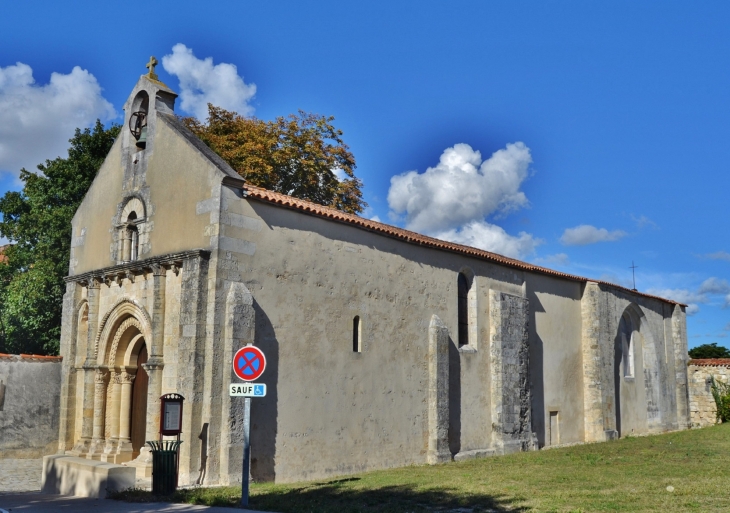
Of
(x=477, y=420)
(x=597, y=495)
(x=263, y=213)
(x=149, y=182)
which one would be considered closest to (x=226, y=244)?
(x=263, y=213)

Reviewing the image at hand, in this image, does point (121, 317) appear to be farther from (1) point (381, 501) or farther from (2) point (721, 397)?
(2) point (721, 397)

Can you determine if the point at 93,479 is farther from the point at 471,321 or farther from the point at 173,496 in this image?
the point at 471,321

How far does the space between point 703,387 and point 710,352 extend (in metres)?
26.1

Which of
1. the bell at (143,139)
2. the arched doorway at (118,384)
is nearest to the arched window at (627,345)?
the arched doorway at (118,384)

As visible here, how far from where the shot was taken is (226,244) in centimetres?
1482

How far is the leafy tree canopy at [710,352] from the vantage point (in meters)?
54.2

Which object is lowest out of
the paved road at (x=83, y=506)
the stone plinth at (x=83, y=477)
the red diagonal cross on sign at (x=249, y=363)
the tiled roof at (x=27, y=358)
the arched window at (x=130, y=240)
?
the paved road at (x=83, y=506)

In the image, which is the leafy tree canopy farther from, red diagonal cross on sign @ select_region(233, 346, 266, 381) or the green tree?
red diagonal cross on sign @ select_region(233, 346, 266, 381)

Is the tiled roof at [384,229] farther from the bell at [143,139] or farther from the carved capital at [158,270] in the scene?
the bell at [143,139]

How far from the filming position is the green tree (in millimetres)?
24031

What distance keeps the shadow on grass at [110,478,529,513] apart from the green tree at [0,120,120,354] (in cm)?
1362

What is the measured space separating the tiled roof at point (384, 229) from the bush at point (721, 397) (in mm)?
9757

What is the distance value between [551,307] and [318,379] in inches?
441

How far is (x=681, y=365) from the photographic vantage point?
31.1 meters
